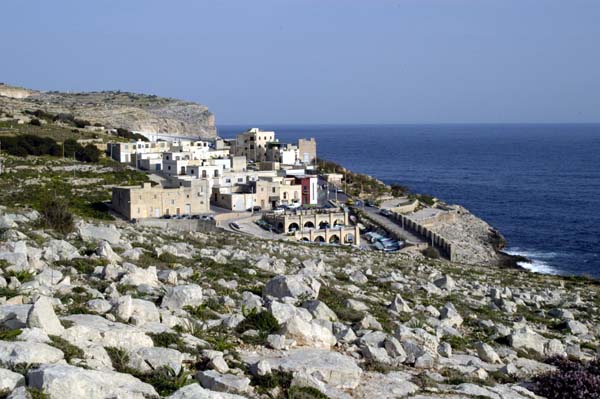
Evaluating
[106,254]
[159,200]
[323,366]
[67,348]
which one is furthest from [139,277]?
[159,200]

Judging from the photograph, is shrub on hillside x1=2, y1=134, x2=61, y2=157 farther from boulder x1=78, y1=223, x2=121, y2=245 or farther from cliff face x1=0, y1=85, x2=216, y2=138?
boulder x1=78, y1=223, x2=121, y2=245

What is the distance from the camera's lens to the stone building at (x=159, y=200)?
1871 inches

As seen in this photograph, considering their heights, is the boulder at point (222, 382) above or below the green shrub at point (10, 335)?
below

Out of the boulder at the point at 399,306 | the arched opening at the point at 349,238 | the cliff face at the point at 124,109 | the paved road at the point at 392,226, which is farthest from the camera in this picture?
the cliff face at the point at 124,109

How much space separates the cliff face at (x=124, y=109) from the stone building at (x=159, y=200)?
4954 centimetres

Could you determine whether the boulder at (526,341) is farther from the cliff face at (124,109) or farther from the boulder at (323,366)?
the cliff face at (124,109)

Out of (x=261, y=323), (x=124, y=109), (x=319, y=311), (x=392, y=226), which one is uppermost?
(x=124, y=109)

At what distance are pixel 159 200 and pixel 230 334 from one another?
4003 centimetres

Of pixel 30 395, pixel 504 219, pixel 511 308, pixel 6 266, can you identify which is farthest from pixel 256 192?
pixel 30 395

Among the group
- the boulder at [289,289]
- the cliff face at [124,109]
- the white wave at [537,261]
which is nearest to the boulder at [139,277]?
the boulder at [289,289]

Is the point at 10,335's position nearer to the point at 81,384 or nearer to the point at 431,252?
the point at 81,384

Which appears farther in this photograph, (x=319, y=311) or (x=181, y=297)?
(x=319, y=311)

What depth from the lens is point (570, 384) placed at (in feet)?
32.0

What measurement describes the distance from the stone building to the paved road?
530 inches
